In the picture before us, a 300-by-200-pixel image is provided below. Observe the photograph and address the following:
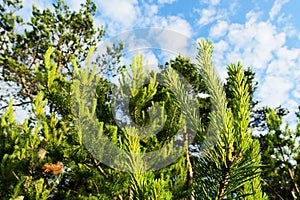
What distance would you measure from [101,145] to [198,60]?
2.41 meters

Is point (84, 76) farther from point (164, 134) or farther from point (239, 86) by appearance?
point (239, 86)

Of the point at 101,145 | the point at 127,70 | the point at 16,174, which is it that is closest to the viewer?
the point at 127,70

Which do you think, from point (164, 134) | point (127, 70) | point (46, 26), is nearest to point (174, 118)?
point (164, 134)

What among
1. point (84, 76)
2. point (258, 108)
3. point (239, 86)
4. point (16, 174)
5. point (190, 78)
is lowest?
point (16, 174)

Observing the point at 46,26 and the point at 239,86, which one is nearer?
the point at 239,86

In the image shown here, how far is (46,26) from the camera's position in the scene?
8.53 metres

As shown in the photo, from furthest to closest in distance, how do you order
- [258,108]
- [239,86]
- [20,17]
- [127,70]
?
[258,108] < [20,17] < [127,70] < [239,86]

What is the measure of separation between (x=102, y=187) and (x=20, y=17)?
23.2ft

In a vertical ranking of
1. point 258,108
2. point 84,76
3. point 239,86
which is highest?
point 258,108

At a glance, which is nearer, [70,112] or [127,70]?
[127,70]

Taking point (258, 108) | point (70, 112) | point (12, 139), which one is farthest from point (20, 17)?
point (258, 108)

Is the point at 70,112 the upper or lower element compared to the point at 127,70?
lower

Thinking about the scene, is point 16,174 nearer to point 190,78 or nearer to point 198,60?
point 190,78

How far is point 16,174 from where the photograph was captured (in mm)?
4680
